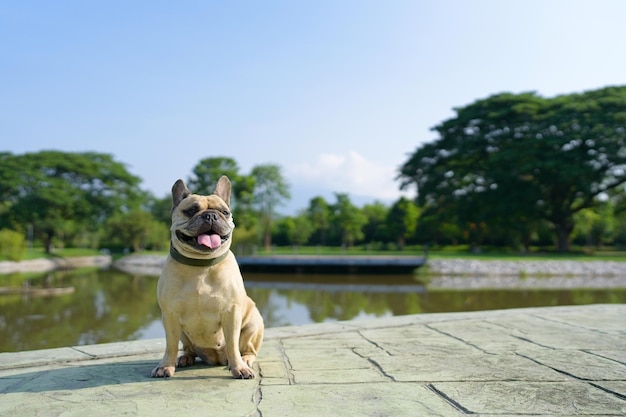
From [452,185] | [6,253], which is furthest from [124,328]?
[452,185]

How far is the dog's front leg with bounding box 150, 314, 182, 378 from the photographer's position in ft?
11.6

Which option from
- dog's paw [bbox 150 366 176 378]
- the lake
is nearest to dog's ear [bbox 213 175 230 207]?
dog's paw [bbox 150 366 176 378]

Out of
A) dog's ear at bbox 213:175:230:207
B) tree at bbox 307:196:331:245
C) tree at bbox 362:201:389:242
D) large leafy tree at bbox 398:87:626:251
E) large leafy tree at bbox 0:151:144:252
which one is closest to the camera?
dog's ear at bbox 213:175:230:207

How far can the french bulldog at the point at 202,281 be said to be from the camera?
10.9ft

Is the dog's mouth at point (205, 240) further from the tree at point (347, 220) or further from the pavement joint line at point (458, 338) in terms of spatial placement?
the tree at point (347, 220)

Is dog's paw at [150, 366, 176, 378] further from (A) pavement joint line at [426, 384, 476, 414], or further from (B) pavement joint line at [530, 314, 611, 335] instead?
(B) pavement joint line at [530, 314, 611, 335]

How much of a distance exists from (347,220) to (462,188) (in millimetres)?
17476

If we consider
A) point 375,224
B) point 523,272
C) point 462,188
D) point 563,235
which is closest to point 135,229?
point 375,224

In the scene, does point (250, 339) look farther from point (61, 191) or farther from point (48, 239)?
point (48, 239)

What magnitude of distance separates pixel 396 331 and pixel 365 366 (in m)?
1.93

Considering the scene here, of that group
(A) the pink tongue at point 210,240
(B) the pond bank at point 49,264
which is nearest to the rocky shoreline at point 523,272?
(B) the pond bank at point 49,264

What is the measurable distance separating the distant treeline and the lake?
13.2 metres

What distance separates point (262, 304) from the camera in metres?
14.7

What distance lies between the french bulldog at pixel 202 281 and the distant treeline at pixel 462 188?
96.1ft
